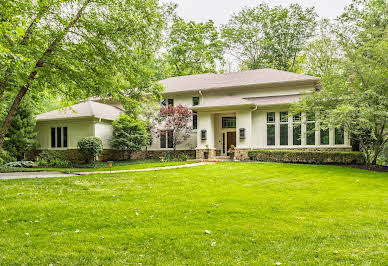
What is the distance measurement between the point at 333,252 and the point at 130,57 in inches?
404

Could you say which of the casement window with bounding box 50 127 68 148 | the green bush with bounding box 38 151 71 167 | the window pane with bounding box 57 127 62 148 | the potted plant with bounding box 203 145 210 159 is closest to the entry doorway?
the potted plant with bounding box 203 145 210 159

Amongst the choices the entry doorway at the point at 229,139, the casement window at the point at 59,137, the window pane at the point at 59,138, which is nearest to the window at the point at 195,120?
the entry doorway at the point at 229,139

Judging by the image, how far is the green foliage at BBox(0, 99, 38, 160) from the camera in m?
18.4

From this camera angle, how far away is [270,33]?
3319 cm

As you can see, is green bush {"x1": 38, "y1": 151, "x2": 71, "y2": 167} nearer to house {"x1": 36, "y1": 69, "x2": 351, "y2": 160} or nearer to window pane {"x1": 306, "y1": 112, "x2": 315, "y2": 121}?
house {"x1": 36, "y1": 69, "x2": 351, "y2": 160}

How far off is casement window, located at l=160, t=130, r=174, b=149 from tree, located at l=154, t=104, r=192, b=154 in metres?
0.19

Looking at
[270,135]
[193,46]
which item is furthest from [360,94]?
[193,46]

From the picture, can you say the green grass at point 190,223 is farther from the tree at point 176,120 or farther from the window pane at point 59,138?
the window pane at point 59,138

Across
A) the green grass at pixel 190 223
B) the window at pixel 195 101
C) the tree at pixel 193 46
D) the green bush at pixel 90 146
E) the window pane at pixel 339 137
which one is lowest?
the green grass at pixel 190 223

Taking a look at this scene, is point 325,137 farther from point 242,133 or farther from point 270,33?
point 270,33

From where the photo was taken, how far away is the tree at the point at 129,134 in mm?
19438

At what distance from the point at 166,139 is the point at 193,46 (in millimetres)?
15935

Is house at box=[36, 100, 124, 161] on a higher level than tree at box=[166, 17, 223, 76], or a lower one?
lower

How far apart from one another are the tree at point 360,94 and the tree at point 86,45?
371 inches
